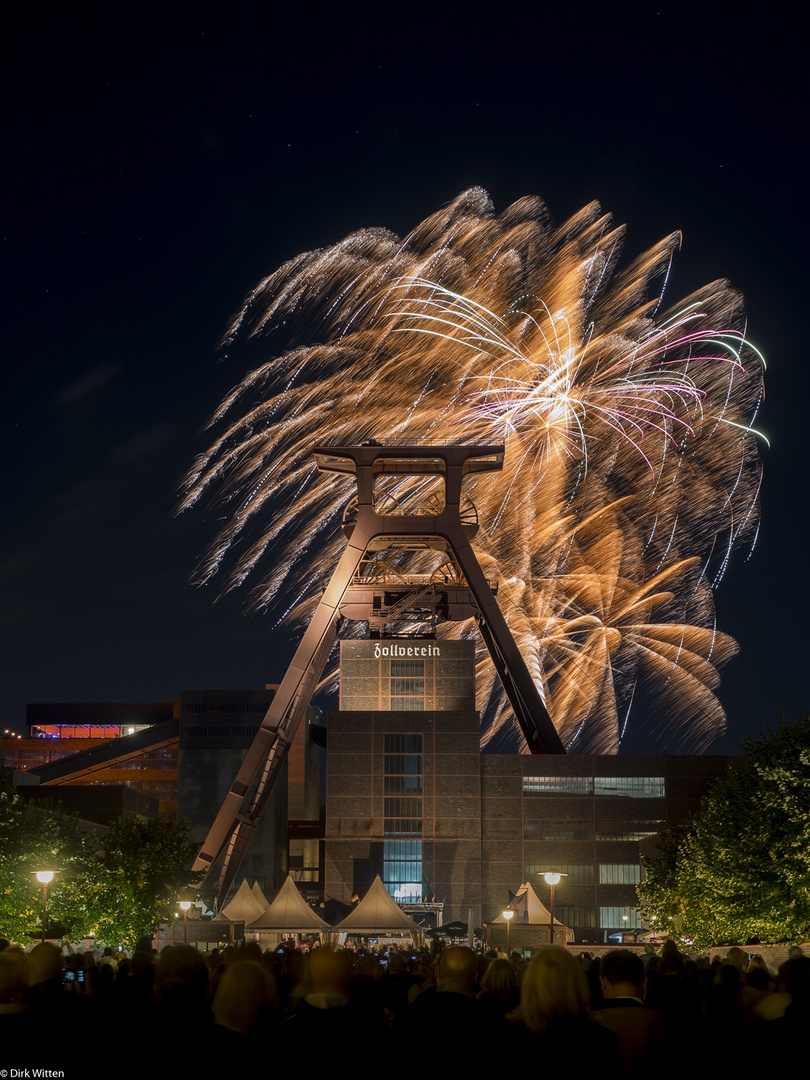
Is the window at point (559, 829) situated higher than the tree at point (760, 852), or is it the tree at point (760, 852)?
the window at point (559, 829)

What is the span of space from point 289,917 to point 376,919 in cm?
454

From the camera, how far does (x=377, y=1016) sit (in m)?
6.83

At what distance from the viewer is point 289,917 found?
5206 centimetres

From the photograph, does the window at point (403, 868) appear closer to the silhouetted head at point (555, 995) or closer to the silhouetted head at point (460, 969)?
the silhouetted head at point (460, 969)

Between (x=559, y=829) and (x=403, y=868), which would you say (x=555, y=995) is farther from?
(x=559, y=829)

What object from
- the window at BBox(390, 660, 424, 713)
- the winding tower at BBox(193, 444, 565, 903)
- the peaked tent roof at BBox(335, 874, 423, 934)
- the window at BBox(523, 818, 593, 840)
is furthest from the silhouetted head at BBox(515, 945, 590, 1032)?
the window at BBox(390, 660, 424, 713)

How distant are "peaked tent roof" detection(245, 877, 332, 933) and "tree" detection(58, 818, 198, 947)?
6743mm

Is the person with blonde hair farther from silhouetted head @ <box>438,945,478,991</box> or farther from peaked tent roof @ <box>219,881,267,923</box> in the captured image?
peaked tent roof @ <box>219,881,267,923</box>

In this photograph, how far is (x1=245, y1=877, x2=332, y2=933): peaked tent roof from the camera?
51562mm

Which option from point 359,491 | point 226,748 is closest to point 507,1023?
point 359,491

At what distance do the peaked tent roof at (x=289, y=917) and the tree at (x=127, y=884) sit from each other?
22.1 ft

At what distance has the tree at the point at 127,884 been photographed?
177 ft

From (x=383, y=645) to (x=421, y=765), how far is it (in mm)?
11248

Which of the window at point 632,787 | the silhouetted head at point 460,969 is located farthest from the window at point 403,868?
the silhouetted head at point 460,969
